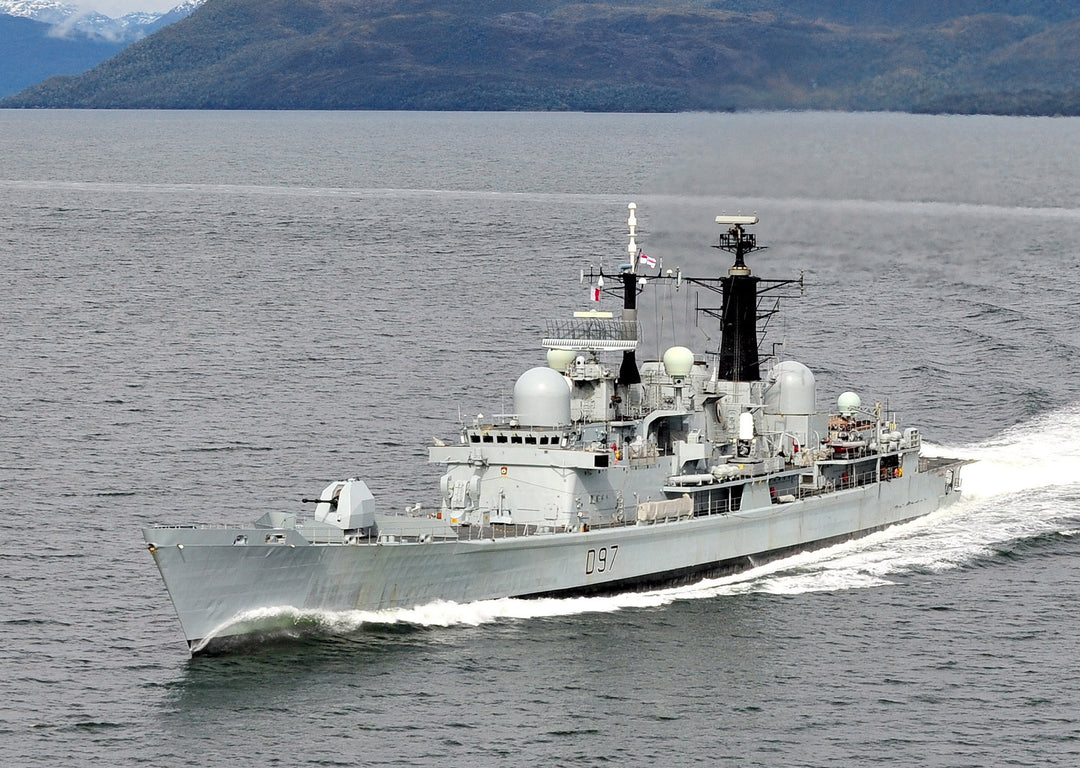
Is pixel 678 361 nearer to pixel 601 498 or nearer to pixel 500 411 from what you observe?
pixel 601 498

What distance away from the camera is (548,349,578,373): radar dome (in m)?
60.5

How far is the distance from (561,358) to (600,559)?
852cm

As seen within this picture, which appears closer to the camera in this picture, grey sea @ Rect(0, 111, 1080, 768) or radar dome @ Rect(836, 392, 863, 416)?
grey sea @ Rect(0, 111, 1080, 768)

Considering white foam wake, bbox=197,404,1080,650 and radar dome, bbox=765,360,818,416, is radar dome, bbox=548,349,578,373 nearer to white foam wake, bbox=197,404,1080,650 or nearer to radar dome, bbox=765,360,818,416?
white foam wake, bbox=197,404,1080,650

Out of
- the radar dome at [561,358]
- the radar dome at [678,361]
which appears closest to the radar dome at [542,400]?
the radar dome at [561,358]

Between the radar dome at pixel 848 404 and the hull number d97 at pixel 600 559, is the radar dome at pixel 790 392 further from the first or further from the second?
the hull number d97 at pixel 600 559

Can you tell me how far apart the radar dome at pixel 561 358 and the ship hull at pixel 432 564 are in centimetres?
686

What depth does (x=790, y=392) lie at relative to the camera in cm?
6594

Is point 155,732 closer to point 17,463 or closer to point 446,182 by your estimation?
point 17,463

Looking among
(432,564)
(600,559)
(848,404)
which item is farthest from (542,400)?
(848,404)

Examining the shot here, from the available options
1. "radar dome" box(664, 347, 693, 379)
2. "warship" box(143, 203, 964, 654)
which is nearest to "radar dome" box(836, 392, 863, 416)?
"warship" box(143, 203, 964, 654)

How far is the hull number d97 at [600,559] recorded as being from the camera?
5497cm

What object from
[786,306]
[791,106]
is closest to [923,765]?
[791,106]

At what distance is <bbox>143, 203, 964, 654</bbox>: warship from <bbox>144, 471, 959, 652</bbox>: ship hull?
0.06 m
